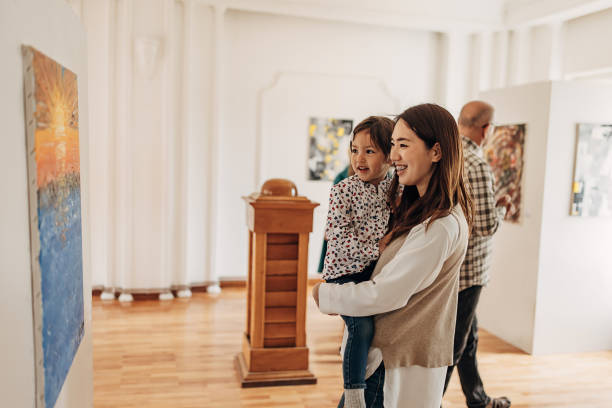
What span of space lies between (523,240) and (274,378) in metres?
2.53

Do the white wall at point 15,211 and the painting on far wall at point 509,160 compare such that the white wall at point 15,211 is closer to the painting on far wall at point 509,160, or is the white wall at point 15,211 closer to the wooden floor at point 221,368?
the wooden floor at point 221,368

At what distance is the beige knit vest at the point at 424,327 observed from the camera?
1693mm

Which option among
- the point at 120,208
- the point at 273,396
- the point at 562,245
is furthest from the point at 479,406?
the point at 120,208

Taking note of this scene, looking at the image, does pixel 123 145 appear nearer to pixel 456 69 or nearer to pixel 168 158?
pixel 168 158

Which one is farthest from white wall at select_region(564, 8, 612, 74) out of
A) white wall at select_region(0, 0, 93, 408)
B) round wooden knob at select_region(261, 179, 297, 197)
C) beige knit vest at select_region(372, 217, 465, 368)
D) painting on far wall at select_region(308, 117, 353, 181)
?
white wall at select_region(0, 0, 93, 408)

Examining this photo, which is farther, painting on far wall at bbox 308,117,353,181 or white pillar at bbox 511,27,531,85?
white pillar at bbox 511,27,531,85

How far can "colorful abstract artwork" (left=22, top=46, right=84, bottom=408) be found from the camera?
1.36 m

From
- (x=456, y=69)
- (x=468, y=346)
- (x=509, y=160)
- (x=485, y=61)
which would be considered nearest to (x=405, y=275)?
(x=468, y=346)

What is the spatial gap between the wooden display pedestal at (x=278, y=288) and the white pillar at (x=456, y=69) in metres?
3.87

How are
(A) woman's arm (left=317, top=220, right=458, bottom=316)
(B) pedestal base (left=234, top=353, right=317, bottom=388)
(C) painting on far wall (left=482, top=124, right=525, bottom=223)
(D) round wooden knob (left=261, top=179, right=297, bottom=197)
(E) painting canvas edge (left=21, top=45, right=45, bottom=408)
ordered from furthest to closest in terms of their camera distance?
(C) painting on far wall (left=482, top=124, right=525, bottom=223) → (D) round wooden knob (left=261, top=179, right=297, bottom=197) → (B) pedestal base (left=234, top=353, right=317, bottom=388) → (A) woman's arm (left=317, top=220, right=458, bottom=316) → (E) painting canvas edge (left=21, top=45, right=45, bottom=408)

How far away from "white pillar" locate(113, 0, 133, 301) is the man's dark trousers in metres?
3.79

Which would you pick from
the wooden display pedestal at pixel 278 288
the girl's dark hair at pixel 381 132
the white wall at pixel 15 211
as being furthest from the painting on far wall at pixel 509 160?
the white wall at pixel 15 211

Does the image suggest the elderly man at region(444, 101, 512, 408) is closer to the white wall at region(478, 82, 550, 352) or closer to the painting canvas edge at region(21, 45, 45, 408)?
the white wall at region(478, 82, 550, 352)

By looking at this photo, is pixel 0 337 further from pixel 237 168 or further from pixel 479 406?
pixel 237 168
